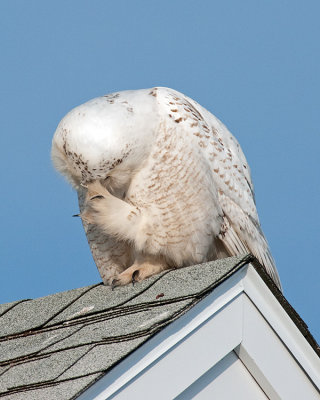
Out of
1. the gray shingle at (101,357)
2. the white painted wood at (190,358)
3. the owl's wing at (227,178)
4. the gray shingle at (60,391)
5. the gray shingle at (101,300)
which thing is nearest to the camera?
the gray shingle at (60,391)

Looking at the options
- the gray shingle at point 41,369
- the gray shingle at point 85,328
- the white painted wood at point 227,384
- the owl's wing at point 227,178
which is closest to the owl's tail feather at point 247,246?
the owl's wing at point 227,178

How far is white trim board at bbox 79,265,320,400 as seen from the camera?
3006 mm

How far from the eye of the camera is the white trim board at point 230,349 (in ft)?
9.86

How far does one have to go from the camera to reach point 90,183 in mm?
4527

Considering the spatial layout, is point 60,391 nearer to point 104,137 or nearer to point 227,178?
point 104,137

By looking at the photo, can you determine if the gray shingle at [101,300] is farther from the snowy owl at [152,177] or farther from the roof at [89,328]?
the snowy owl at [152,177]

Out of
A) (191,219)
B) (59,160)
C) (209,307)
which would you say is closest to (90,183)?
(59,160)

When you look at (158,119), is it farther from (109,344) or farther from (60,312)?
(109,344)

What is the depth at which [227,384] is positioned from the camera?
3.47 metres

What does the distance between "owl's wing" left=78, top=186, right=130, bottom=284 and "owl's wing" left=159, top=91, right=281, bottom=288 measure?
56 cm

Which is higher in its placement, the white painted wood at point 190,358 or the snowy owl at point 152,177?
the snowy owl at point 152,177

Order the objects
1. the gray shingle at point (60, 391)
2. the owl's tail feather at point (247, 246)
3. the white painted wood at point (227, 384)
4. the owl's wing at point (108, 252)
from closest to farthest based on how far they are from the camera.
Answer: the gray shingle at point (60, 391)
the white painted wood at point (227, 384)
the owl's tail feather at point (247, 246)
the owl's wing at point (108, 252)

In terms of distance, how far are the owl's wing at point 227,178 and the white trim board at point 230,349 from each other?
1407 millimetres

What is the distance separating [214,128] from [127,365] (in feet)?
7.58
